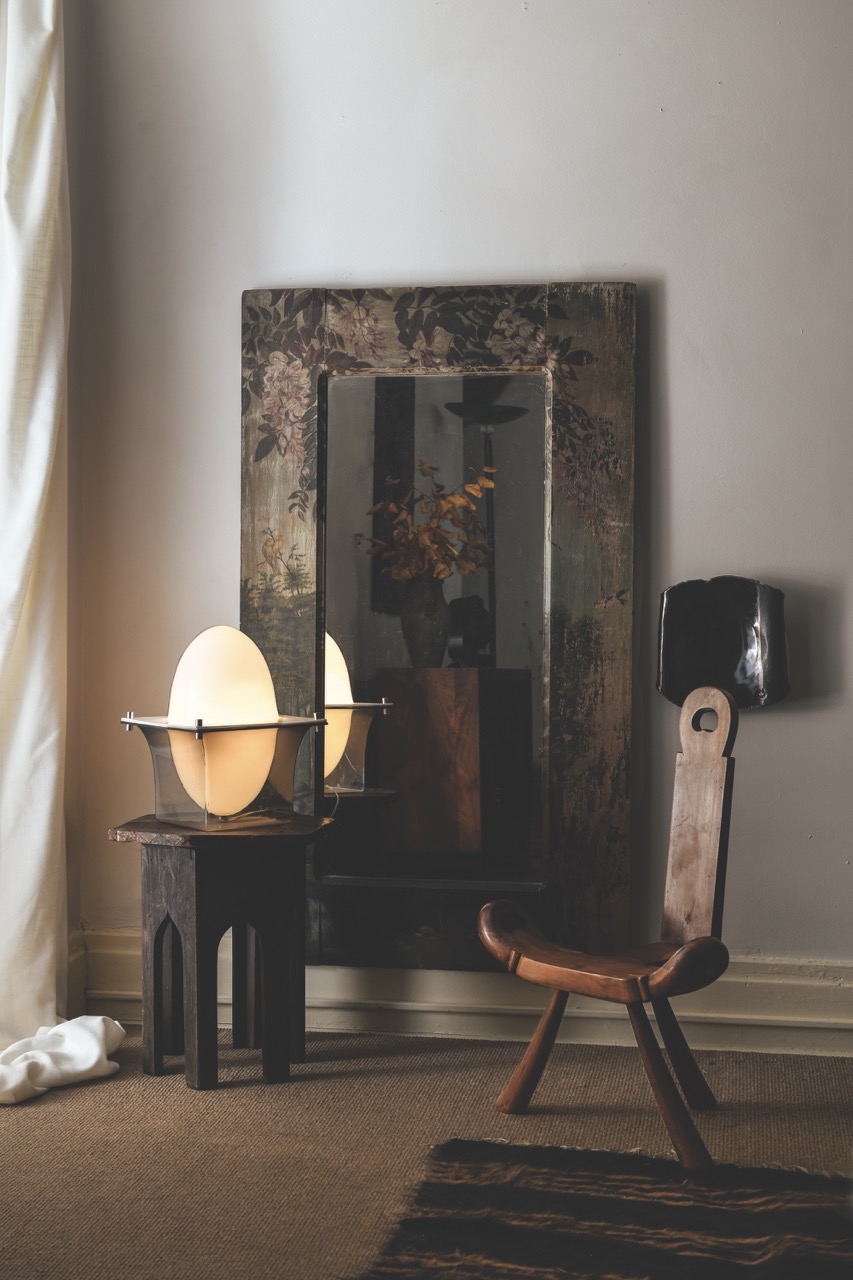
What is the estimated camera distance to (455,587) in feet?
9.43

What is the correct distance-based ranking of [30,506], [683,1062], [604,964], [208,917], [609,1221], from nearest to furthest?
[609,1221]
[604,964]
[683,1062]
[208,917]
[30,506]

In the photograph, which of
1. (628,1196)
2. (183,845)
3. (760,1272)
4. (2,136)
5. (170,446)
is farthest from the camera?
(170,446)

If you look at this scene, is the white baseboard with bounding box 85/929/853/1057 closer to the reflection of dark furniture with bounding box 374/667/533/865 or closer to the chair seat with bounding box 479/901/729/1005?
the reflection of dark furniture with bounding box 374/667/533/865

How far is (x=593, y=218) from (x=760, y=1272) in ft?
7.33

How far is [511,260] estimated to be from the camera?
2.86m

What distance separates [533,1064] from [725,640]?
3.46ft

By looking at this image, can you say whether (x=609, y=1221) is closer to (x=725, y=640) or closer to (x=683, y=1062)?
(x=683, y=1062)

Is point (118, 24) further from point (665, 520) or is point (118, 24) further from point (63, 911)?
point (63, 911)

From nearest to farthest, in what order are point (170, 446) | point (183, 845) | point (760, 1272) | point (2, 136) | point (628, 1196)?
point (760, 1272)
point (628, 1196)
point (183, 845)
point (2, 136)
point (170, 446)

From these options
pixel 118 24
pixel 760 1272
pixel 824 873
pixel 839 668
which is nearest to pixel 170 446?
pixel 118 24

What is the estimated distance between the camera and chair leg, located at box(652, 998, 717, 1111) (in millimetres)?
2297

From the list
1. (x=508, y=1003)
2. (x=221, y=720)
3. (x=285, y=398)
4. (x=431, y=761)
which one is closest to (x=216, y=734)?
(x=221, y=720)

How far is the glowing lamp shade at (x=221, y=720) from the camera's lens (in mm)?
2516

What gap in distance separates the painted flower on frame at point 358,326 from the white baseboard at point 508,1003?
151 centimetres
